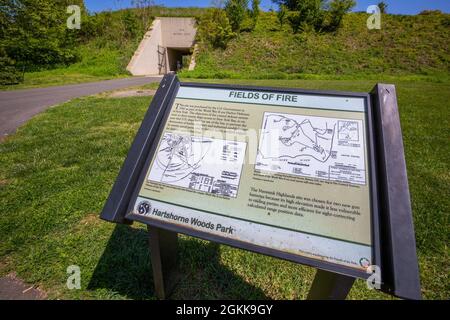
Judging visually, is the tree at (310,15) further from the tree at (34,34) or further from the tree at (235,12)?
the tree at (34,34)

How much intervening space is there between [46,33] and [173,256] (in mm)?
27528

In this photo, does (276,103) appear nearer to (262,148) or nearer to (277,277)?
(262,148)

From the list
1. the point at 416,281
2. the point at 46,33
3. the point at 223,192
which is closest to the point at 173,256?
the point at 223,192

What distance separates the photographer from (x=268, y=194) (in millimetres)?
1375

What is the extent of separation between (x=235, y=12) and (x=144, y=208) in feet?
91.2

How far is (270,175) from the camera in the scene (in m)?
1.41

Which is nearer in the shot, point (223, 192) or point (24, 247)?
point (223, 192)

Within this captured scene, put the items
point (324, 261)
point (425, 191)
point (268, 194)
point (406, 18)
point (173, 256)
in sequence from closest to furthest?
point (324, 261) < point (268, 194) < point (173, 256) < point (425, 191) < point (406, 18)

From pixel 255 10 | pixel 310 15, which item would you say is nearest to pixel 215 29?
pixel 255 10

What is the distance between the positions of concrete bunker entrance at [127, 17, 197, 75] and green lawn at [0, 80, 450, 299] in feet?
76.0

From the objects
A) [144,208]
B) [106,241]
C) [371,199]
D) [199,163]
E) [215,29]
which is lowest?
[106,241]

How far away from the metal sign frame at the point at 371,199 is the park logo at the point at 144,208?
36 mm

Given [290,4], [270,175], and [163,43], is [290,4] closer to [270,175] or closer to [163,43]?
[163,43]

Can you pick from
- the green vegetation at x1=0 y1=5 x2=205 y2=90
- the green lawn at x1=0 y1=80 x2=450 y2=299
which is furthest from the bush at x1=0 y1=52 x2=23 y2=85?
the green lawn at x1=0 y1=80 x2=450 y2=299
